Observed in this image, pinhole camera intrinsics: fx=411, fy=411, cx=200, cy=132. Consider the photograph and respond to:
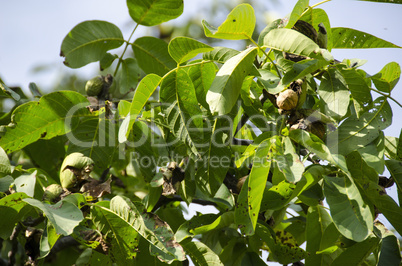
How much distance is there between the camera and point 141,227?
45.9 inches

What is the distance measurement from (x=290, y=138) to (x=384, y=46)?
41 centimetres

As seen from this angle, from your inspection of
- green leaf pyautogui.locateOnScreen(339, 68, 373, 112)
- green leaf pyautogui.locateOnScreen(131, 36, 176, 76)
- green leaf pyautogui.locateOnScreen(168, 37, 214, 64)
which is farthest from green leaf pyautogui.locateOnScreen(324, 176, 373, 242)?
green leaf pyautogui.locateOnScreen(131, 36, 176, 76)

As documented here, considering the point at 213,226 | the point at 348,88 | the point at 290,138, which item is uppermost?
the point at 348,88

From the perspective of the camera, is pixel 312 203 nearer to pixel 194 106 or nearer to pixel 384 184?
pixel 384 184

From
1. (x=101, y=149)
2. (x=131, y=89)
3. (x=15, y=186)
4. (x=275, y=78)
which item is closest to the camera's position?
(x=275, y=78)

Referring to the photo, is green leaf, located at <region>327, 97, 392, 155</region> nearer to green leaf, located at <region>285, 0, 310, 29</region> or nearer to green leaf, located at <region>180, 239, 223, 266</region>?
green leaf, located at <region>285, 0, 310, 29</region>

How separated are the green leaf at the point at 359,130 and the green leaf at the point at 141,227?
0.52 m

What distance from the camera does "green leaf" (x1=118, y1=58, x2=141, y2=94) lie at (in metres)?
1.91

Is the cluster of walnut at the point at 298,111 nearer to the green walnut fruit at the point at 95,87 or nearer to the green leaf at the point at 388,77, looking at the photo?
the green leaf at the point at 388,77

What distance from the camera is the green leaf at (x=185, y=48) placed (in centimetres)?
110

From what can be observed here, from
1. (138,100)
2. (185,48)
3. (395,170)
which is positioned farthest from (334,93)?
(138,100)

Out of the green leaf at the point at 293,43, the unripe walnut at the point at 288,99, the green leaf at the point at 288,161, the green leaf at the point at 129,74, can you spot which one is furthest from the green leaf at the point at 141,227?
the green leaf at the point at 129,74

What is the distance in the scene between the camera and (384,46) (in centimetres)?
121

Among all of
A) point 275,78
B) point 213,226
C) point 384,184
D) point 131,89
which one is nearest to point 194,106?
point 275,78
